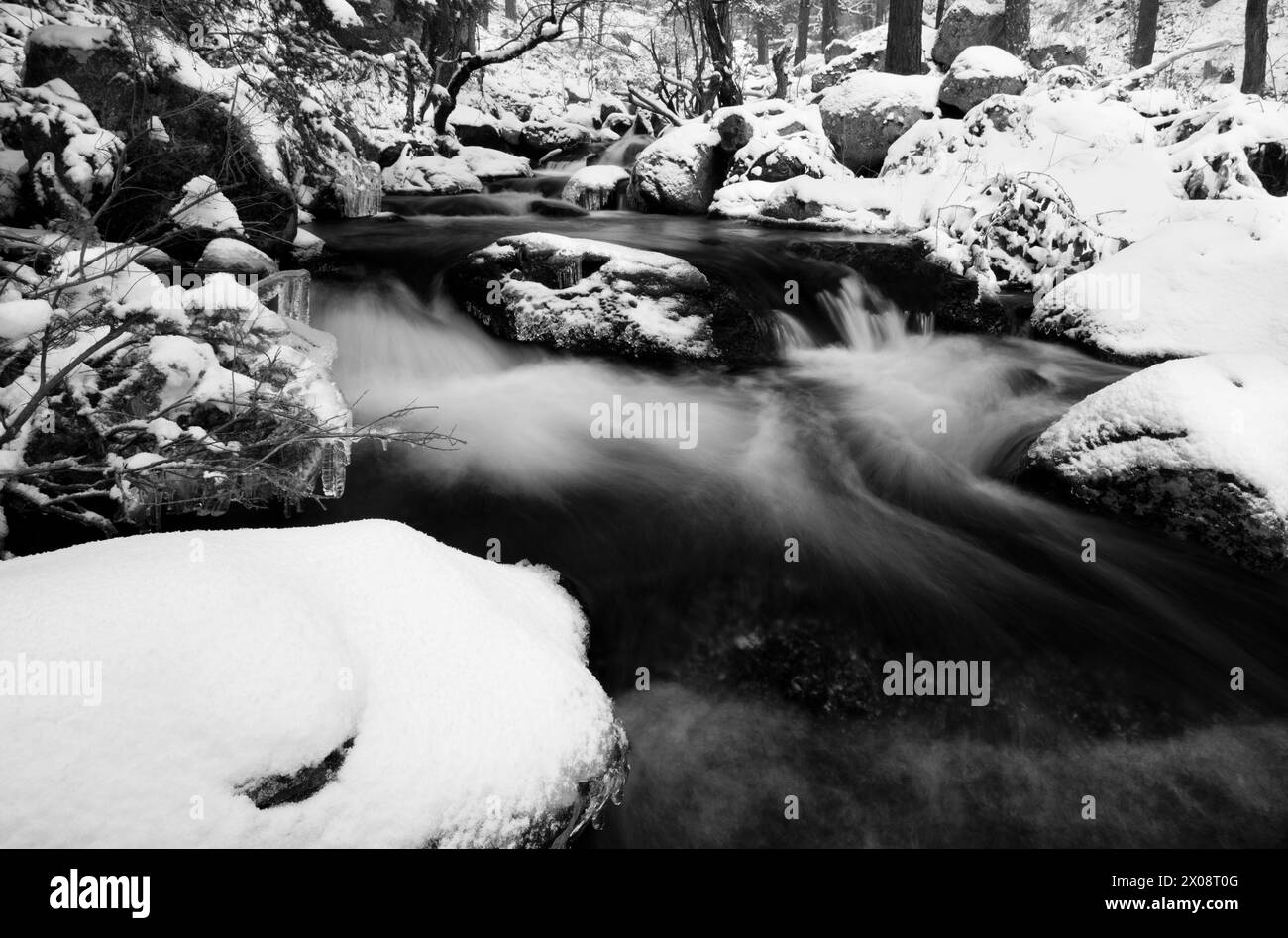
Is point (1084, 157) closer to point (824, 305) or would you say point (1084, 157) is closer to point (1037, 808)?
Result: point (824, 305)

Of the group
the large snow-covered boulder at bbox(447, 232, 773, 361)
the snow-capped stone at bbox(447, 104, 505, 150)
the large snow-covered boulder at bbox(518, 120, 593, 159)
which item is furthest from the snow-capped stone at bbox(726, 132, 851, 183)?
the snow-capped stone at bbox(447, 104, 505, 150)

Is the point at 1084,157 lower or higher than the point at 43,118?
higher

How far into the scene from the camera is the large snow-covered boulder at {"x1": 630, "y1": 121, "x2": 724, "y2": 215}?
1140 cm

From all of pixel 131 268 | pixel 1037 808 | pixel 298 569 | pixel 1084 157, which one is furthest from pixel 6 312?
pixel 1084 157

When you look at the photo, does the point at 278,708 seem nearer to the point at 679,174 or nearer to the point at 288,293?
the point at 288,293

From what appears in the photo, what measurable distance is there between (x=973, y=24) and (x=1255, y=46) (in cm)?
695

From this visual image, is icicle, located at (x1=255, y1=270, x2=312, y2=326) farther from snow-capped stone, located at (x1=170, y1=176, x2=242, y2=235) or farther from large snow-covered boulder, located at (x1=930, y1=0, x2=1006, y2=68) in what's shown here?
large snow-covered boulder, located at (x1=930, y1=0, x2=1006, y2=68)

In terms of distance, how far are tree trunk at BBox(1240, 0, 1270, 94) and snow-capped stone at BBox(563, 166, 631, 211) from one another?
11605mm

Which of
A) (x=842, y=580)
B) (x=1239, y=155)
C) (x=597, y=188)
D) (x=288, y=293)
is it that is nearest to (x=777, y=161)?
(x=597, y=188)

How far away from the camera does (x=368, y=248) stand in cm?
815

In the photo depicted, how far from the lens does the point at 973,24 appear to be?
18.9 metres
